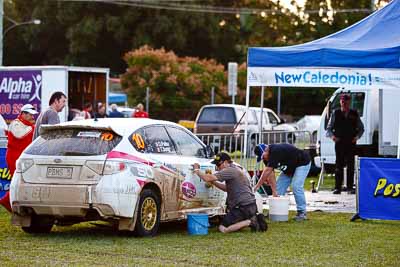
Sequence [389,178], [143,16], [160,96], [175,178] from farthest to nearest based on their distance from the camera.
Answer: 1. [143,16]
2. [160,96]
3. [389,178]
4. [175,178]

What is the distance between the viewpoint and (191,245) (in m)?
12.1

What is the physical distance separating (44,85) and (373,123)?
9938 mm

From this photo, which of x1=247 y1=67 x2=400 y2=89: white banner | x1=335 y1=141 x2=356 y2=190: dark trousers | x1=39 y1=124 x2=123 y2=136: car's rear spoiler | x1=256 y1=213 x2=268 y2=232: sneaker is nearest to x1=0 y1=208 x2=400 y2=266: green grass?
x1=256 y1=213 x2=268 y2=232: sneaker

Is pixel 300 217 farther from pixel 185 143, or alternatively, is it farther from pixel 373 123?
pixel 373 123

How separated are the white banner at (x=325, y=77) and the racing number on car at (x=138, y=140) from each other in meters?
3.69

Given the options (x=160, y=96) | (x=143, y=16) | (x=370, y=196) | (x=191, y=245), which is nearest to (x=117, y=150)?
(x=191, y=245)

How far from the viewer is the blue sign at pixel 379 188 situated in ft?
47.1

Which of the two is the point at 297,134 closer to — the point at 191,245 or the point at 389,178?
the point at 389,178

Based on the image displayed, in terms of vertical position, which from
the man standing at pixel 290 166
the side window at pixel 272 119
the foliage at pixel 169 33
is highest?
the foliage at pixel 169 33

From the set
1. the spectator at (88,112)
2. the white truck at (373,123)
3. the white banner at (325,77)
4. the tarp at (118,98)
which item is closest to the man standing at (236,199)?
the white banner at (325,77)

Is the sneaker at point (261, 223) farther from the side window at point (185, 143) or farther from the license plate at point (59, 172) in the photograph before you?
the license plate at point (59, 172)

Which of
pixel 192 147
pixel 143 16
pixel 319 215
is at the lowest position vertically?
pixel 319 215

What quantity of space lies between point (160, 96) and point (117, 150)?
35.9 meters

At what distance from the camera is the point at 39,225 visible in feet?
42.8
